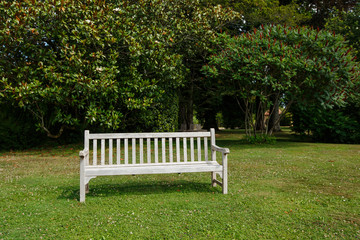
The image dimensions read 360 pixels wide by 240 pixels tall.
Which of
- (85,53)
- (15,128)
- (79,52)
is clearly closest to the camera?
(79,52)

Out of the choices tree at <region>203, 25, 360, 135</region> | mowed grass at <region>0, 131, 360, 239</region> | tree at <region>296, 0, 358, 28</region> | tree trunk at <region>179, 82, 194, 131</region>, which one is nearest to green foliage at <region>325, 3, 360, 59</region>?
tree at <region>296, 0, 358, 28</region>

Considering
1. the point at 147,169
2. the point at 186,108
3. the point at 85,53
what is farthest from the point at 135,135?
the point at 186,108

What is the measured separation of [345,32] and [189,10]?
10.0 metres

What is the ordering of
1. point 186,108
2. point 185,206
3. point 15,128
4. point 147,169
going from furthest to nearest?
point 186,108 → point 15,128 → point 147,169 → point 185,206

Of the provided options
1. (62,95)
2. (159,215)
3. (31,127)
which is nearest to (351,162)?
(159,215)

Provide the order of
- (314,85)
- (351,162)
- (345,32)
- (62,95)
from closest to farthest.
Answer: (351,162), (62,95), (314,85), (345,32)

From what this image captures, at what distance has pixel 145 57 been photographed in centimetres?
1140

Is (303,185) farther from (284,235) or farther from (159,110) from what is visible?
(159,110)

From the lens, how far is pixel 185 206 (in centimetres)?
428

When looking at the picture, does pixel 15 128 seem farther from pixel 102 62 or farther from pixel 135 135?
pixel 135 135

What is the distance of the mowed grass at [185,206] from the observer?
338 cm

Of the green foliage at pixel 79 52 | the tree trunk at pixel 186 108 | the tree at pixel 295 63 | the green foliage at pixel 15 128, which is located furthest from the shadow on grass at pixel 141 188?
the tree trunk at pixel 186 108

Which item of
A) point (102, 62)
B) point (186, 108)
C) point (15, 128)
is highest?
point (102, 62)

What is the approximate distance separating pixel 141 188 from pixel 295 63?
877 cm
